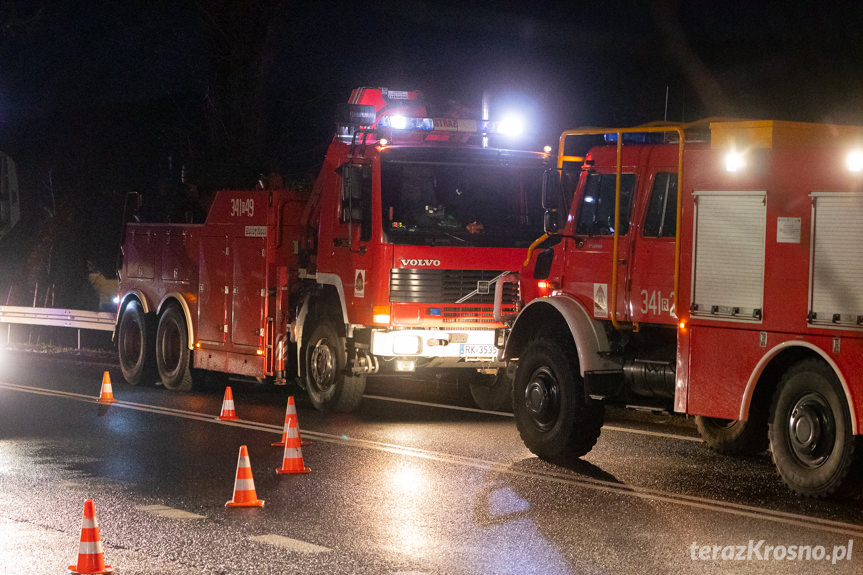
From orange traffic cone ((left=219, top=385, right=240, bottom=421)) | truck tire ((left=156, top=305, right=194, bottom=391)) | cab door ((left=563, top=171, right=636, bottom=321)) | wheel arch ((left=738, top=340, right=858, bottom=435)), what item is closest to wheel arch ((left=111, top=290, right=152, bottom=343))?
truck tire ((left=156, top=305, right=194, bottom=391))

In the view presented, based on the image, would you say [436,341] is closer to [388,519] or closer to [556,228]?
[556,228]

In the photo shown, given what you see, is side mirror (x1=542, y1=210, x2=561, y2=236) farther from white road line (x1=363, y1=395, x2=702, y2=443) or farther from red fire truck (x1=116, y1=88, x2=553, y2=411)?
white road line (x1=363, y1=395, x2=702, y2=443)

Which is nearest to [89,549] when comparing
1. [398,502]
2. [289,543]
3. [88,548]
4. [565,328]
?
[88,548]

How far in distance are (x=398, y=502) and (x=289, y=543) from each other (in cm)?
153

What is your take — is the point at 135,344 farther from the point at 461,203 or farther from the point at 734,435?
the point at 734,435

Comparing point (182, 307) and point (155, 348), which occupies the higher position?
point (182, 307)

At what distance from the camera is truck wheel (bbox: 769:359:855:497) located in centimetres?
920

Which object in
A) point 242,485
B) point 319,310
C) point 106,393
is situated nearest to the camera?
point 242,485

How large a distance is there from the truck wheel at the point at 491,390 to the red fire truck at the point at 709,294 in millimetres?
3610

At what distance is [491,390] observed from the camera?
16125 mm

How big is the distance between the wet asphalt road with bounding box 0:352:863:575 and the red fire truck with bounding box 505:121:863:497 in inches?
20.0

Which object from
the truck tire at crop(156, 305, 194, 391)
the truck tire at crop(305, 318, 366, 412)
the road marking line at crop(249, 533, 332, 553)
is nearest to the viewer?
the road marking line at crop(249, 533, 332, 553)
